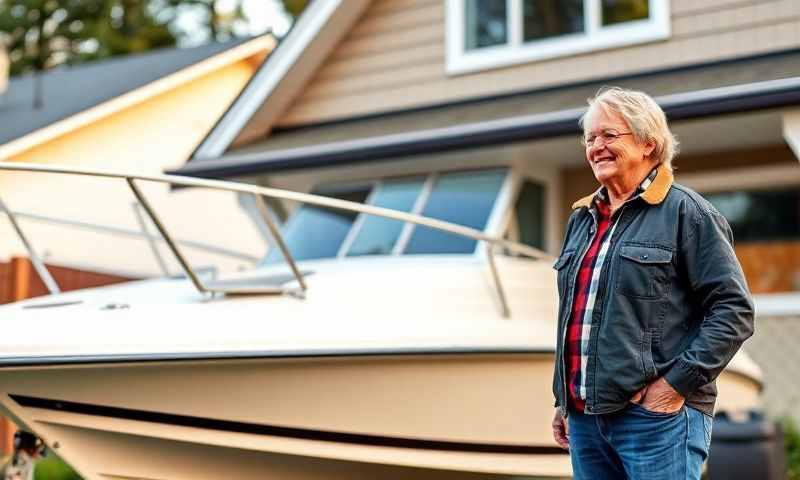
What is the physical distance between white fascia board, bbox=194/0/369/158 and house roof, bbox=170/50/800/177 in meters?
0.22

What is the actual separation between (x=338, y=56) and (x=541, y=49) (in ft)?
6.53

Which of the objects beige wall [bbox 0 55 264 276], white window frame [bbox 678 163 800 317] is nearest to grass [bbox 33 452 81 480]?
beige wall [bbox 0 55 264 276]

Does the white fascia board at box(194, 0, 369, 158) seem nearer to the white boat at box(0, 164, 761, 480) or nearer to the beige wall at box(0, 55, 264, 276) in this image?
the beige wall at box(0, 55, 264, 276)

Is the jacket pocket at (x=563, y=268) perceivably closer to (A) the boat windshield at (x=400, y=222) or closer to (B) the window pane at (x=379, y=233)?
(A) the boat windshield at (x=400, y=222)

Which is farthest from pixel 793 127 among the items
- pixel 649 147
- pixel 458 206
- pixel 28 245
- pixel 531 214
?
pixel 28 245

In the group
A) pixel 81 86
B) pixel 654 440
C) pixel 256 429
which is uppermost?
pixel 81 86

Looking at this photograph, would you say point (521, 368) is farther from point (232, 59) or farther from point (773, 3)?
point (232, 59)

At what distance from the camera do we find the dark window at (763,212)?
25.1 feet

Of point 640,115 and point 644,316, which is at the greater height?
point 640,115

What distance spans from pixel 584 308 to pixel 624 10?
5063mm

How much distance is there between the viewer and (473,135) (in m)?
6.43

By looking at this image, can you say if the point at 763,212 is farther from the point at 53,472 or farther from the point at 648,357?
the point at 53,472

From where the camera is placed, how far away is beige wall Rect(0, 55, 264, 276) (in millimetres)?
12164

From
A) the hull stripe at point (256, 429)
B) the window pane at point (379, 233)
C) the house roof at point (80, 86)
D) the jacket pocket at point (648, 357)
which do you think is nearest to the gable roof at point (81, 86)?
the house roof at point (80, 86)
